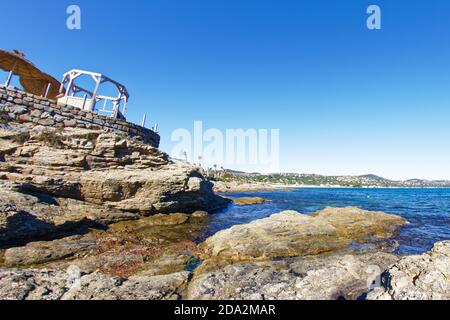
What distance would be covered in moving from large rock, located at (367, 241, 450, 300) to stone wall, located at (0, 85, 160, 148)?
77.2 ft

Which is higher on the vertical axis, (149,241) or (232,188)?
(232,188)

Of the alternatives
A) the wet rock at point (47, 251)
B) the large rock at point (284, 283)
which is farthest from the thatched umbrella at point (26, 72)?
the large rock at point (284, 283)

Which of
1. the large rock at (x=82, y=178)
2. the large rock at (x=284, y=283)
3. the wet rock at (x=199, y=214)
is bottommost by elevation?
the large rock at (x=284, y=283)

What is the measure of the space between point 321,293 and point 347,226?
14111 millimetres

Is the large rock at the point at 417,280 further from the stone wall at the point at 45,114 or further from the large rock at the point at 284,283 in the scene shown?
the stone wall at the point at 45,114

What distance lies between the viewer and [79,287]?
7.41 m

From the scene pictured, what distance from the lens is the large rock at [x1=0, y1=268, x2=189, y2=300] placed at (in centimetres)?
695

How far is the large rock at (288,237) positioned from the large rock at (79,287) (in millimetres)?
4984

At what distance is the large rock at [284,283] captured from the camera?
7.34m

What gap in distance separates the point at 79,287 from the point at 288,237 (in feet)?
37.8

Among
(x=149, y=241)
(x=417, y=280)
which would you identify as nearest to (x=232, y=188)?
(x=149, y=241)

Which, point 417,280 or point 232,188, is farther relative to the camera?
→ point 232,188

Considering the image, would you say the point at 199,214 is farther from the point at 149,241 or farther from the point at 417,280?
the point at 417,280
